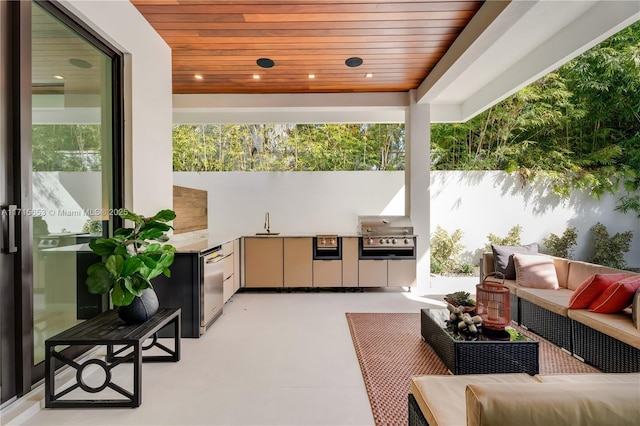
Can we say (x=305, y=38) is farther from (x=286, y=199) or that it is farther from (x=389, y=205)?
(x=389, y=205)

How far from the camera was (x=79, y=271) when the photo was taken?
2467 millimetres

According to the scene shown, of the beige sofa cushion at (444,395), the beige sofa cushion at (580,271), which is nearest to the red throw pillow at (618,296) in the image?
the beige sofa cushion at (580,271)

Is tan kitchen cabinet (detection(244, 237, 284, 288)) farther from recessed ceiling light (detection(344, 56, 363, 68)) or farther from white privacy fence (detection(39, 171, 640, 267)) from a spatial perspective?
recessed ceiling light (detection(344, 56, 363, 68))

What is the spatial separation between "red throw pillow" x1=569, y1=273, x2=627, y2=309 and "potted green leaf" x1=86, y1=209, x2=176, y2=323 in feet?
11.0

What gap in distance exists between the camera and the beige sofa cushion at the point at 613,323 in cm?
211

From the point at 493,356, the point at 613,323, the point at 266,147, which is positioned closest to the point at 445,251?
the point at 613,323

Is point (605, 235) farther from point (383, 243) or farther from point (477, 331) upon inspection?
point (477, 331)

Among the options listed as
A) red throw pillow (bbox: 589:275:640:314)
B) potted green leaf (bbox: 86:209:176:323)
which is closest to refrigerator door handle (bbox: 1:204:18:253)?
potted green leaf (bbox: 86:209:176:323)

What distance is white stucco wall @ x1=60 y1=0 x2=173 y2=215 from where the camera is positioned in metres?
2.64

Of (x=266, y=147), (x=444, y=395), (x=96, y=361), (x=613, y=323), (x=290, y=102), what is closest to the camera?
(x=444, y=395)

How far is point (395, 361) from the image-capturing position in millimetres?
2576

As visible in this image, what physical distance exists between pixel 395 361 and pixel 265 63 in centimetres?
A: 368

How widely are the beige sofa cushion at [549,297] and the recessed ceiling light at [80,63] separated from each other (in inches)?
177

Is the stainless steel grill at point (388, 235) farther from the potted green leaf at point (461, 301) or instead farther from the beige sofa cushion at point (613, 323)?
the beige sofa cushion at point (613, 323)
